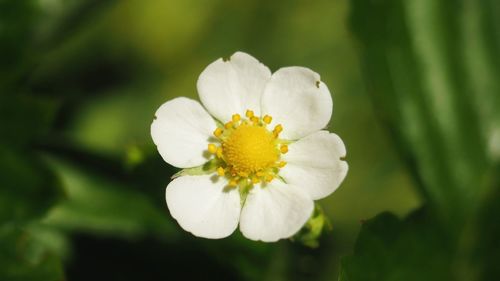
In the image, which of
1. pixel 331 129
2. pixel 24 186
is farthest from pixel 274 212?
pixel 331 129

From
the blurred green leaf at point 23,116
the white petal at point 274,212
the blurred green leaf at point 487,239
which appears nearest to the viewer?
the white petal at point 274,212

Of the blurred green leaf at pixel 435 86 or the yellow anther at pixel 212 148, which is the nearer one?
the yellow anther at pixel 212 148

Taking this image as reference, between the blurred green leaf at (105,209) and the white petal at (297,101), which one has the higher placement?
the blurred green leaf at (105,209)

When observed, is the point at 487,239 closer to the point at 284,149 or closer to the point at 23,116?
the point at 284,149

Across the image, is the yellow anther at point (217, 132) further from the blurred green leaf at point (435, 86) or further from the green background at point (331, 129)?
the blurred green leaf at point (435, 86)

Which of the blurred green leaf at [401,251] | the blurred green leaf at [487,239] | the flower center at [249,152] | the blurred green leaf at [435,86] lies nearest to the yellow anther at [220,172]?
the flower center at [249,152]

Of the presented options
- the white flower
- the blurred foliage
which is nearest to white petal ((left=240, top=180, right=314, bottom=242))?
the white flower
